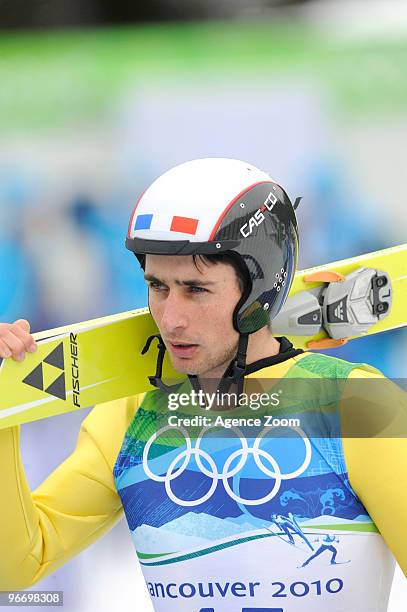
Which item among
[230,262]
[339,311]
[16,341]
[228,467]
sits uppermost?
[230,262]

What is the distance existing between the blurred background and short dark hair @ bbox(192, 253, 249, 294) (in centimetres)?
111

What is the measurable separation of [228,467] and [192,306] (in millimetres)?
321

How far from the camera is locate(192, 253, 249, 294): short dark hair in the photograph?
74.5 inches

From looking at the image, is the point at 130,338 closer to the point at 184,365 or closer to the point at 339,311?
the point at 184,365

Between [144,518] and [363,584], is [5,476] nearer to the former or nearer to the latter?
[144,518]

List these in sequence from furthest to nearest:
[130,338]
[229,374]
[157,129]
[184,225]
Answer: [157,129], [130,338], [229,374], [184,225]

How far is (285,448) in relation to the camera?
199 centimetres

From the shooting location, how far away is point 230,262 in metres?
1.92

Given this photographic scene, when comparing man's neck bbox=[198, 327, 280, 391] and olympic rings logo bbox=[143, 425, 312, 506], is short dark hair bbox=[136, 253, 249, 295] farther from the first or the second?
olympic rings logo bbox=[143, 425, 312, 506]

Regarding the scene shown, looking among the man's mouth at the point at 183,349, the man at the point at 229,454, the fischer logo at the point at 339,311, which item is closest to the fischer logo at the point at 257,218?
the man at the point at 229,454

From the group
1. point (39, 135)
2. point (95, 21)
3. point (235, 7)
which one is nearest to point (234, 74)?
point (235, 7)

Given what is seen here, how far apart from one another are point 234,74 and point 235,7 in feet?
0.63

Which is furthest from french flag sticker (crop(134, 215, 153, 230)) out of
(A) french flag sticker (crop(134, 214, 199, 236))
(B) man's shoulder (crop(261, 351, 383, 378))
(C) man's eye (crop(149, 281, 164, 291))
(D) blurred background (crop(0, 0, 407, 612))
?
(D) blurred background (crop(0, 0, 407, 612))

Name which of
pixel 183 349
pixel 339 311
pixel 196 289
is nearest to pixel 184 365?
pixel 183 349
